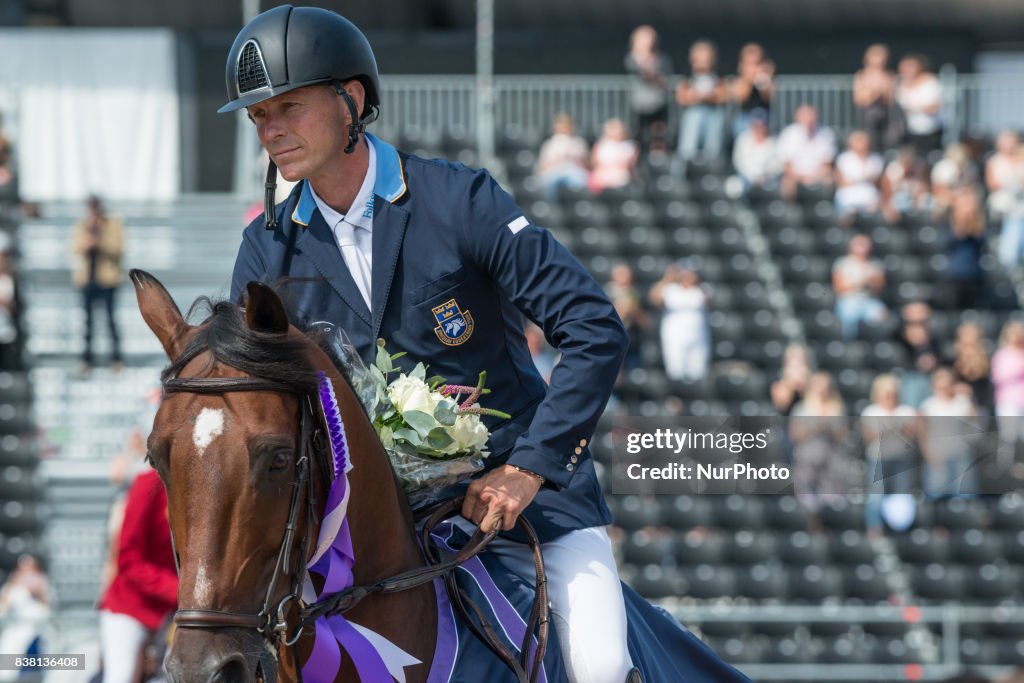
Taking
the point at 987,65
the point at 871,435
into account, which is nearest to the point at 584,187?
the point at 871,435

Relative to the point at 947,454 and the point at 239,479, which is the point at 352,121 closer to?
the point at 239,479

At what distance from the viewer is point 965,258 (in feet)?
50.3

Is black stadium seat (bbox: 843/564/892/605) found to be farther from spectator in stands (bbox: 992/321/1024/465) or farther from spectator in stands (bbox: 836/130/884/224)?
spectator in stands (bbox: 836/130/884/224)

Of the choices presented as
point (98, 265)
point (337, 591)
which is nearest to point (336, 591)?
point (337, 591)

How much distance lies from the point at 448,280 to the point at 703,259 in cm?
1258

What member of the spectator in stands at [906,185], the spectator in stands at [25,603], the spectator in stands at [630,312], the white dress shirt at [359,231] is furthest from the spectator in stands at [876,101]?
the white dress shirt at [359,231]

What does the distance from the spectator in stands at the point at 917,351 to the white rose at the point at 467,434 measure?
10173 mm

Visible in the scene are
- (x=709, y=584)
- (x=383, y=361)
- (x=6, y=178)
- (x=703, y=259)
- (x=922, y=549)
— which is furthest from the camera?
(x=6, y=178)

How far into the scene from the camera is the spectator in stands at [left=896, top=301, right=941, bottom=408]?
13.3 meters

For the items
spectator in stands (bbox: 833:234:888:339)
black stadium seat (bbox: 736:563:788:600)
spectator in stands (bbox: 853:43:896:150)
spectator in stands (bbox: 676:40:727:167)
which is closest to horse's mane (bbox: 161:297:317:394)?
black stadium seat (bbox: 736:563:788:600)

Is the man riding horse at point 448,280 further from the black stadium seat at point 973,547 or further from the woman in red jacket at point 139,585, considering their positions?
the black stadium seat at point 973,547

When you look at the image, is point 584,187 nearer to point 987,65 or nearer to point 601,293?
point 987,65

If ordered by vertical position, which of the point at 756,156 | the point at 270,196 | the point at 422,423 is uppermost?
the point at 270,196

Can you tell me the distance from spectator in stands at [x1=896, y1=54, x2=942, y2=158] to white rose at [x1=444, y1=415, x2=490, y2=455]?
47.2ft
